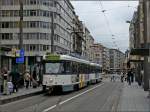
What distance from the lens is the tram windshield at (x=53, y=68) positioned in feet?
107

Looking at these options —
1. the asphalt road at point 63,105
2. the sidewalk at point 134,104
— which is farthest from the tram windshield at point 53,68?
the sidewalk at point 134,104

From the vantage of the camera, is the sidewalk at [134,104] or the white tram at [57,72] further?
the white tram at [57,72]

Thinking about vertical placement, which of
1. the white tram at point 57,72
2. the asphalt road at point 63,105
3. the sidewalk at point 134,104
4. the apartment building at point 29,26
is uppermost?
the apartment building at point 29,26

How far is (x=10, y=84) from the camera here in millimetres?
28875

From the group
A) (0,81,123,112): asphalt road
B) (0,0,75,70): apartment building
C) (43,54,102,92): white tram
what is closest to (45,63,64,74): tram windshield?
(43,54,102,92): white tram

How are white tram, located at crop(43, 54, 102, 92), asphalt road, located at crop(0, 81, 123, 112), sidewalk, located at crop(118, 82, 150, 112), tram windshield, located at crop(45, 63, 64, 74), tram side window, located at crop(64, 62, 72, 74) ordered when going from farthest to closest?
tram side window, located at crop(64, 62, 72, 74) → tram windshield, located at crop(45, 63, 64, 74) → white tram, located at crop(43, 54, 102, 92) → asphalt road, located at crop(0, 81, 123, 112) → sidewalk, located at crop(118, 82, 150, 112)

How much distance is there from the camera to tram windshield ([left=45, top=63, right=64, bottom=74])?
3250cm

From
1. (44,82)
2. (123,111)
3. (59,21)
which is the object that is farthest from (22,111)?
(59,21)

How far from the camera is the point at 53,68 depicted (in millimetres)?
32625

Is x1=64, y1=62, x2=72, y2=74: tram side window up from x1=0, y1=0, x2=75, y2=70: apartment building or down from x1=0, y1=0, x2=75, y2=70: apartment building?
down

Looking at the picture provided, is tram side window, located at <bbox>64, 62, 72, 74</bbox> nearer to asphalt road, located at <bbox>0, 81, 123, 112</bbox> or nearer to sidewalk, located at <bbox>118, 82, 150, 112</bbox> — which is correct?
asphalt road, located at <bbox>0, 81, 123, 112</bbox>

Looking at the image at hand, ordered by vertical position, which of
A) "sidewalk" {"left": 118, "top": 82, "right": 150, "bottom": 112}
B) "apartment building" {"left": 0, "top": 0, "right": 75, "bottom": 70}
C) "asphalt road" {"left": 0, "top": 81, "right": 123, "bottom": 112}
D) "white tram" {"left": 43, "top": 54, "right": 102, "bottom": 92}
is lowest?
"asphalt road" {"left": 0, "top": 81, "right": 123, "bottom": 112}

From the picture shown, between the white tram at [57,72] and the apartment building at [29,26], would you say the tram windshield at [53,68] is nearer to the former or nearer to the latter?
the white tram at [57,72]

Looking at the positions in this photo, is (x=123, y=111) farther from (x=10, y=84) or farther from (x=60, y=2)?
(x=60, y=2)
